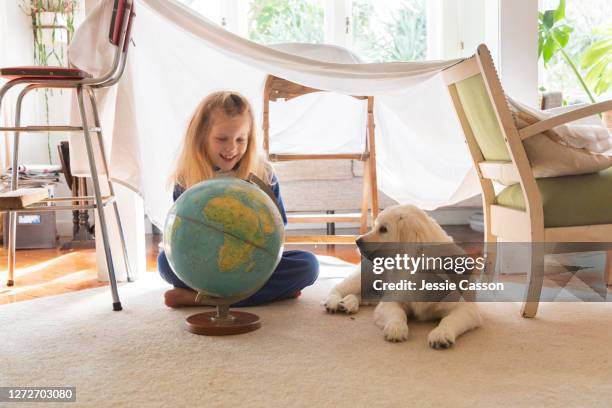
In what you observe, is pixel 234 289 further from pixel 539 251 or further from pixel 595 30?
pixel 595 30

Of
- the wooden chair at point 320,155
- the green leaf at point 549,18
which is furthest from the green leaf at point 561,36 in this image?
the wooden chair at point 320,155

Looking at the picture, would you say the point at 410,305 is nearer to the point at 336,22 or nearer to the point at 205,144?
the point at 205,144

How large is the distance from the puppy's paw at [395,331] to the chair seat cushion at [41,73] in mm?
1384

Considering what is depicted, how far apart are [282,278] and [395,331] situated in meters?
0.65

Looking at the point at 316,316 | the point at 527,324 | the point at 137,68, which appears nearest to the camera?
the point at 527,324

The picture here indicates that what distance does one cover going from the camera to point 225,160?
233 centimetres

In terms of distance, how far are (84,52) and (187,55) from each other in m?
0.55

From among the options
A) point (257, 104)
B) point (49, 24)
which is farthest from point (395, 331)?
point (49, 24)

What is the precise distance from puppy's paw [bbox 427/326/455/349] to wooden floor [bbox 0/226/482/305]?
5.40 feet

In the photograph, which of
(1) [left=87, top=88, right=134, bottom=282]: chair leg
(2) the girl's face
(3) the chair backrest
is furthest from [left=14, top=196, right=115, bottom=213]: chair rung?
(3) the chair backrest

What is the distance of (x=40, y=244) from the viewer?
163 inches

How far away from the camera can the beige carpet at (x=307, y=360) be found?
137cm

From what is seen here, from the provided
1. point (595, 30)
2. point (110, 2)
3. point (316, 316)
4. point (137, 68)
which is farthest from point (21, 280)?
point (595, 30)

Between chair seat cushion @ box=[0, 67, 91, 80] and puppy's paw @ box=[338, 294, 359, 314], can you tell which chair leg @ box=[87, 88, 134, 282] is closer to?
chair seat cushion @ box=[0, 67, 91, 80]
